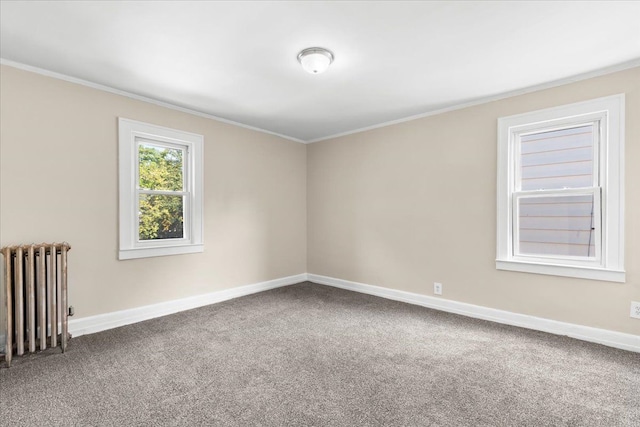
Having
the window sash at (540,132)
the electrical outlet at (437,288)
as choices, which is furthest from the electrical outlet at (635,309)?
the electrical outlet at (437,288)

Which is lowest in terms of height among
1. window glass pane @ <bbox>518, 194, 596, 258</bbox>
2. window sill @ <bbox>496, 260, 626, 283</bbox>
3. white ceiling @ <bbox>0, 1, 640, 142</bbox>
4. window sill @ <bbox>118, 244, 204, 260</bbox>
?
window sill @ <bbox>496, 260, 626, 283</bbox>

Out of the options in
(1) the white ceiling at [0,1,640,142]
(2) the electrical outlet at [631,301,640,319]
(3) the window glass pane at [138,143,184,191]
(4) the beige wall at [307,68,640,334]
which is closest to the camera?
(1) the white ceiling at [0,1,640,142]

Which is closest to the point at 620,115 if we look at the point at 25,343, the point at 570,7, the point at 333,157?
the point at 570,7

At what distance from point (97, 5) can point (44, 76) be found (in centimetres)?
140

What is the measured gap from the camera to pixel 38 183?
2.75m

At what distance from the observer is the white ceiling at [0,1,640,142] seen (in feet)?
6.44

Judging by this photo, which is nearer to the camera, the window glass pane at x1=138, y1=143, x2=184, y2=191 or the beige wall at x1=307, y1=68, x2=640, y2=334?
the beige wall at x1=307, y1=68, x2=640, y2=334

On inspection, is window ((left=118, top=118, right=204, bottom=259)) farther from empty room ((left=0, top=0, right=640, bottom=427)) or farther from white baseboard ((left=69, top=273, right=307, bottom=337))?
white baseboard ((left=69, top=273, right=307, bottom=337))

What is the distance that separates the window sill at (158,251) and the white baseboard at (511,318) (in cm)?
223

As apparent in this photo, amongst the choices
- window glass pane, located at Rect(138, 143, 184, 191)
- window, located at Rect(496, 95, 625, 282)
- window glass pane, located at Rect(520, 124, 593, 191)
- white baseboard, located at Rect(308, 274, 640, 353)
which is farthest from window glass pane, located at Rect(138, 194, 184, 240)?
window glass pane, located at Rect(520, 124, 593, 191)

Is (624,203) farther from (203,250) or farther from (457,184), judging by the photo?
(203,250)

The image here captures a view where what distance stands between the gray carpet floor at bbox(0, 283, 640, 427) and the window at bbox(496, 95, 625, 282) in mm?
740

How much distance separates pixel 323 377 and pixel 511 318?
2205mm

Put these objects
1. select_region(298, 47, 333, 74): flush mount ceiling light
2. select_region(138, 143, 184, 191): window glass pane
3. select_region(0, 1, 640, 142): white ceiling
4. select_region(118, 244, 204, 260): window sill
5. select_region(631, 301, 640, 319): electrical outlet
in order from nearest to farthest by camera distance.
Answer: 1. select_region(0, 1, 640, 142): white ceiling
2. select_region(298, 47, 333, 74): flush mount ceiling light
3. select_region(631, 301, 640, 319): electrical outlet
4. select_region(118, 244, 204, 260): window sill
5. select_region(138, 143, 184, 191): window glass pane
